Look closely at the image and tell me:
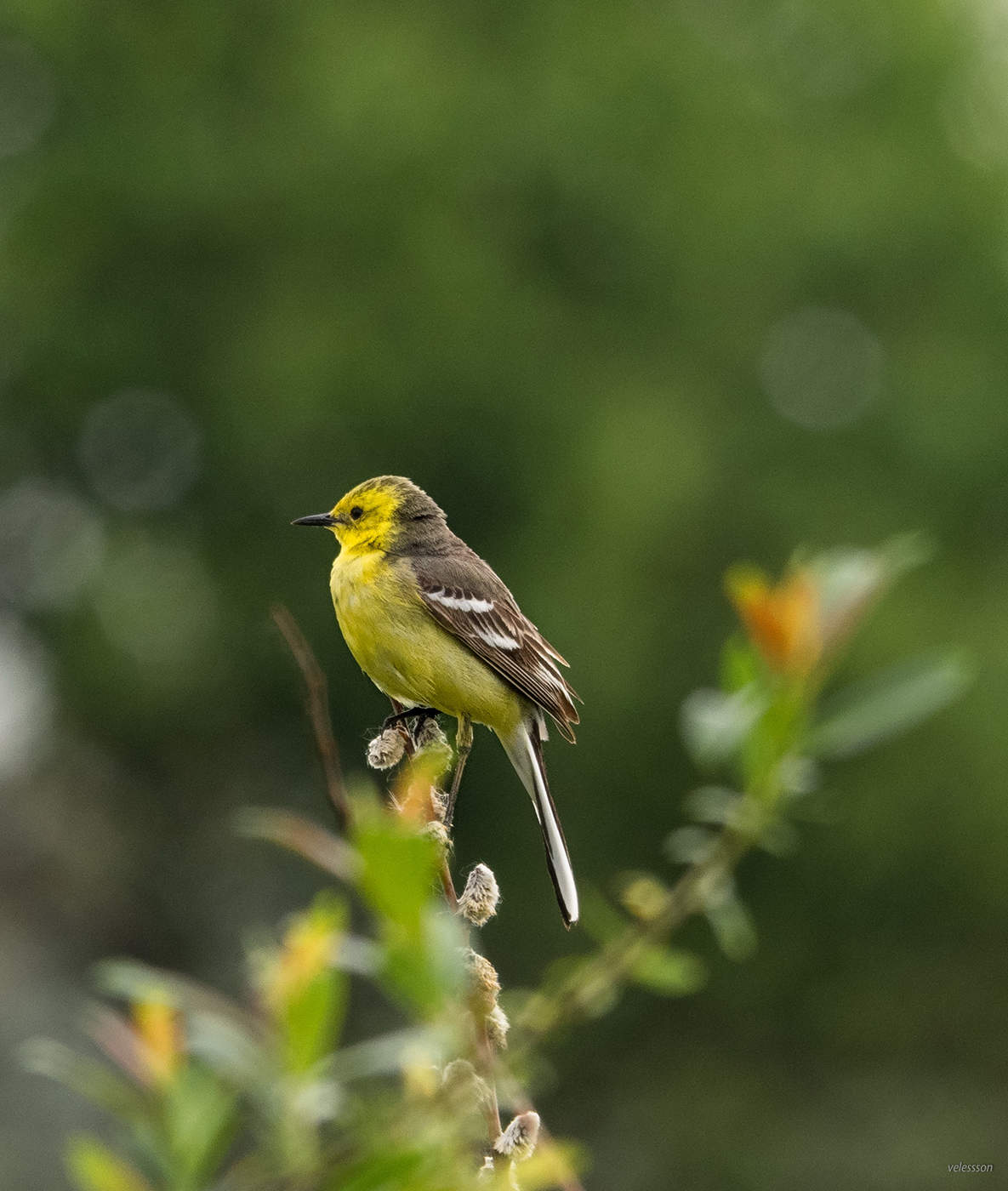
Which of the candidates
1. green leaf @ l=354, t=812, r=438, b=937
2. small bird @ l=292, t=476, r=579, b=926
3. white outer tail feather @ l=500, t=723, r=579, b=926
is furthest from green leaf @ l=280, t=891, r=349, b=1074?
small bird @ l=292, t=476, r=579, b=926

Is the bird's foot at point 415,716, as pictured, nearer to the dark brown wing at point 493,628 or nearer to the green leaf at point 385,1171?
the dark brown wing at point 493,628

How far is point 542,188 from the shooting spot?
19875 mm

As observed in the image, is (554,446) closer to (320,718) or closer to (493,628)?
(493,628)

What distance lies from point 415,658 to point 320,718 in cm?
273

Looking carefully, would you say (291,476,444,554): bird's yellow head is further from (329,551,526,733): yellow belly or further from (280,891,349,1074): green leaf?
(280,891,349,1074): green leaf

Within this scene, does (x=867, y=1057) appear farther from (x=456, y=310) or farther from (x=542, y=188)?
(x=542, y=188)

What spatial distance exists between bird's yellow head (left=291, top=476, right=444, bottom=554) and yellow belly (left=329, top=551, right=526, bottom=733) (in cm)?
26

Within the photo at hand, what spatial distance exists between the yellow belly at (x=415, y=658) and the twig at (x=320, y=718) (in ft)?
8.10

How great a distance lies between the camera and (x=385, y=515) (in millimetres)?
4594

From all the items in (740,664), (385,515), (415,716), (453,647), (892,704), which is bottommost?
(892,704)

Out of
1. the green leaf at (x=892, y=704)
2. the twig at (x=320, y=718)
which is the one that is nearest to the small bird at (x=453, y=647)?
the twig at (x=320, y=718)

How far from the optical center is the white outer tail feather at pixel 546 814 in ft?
10.7

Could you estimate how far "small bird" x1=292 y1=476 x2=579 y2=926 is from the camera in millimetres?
4078

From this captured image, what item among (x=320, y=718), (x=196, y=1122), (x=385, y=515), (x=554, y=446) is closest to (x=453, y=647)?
(x=385, y=515)
